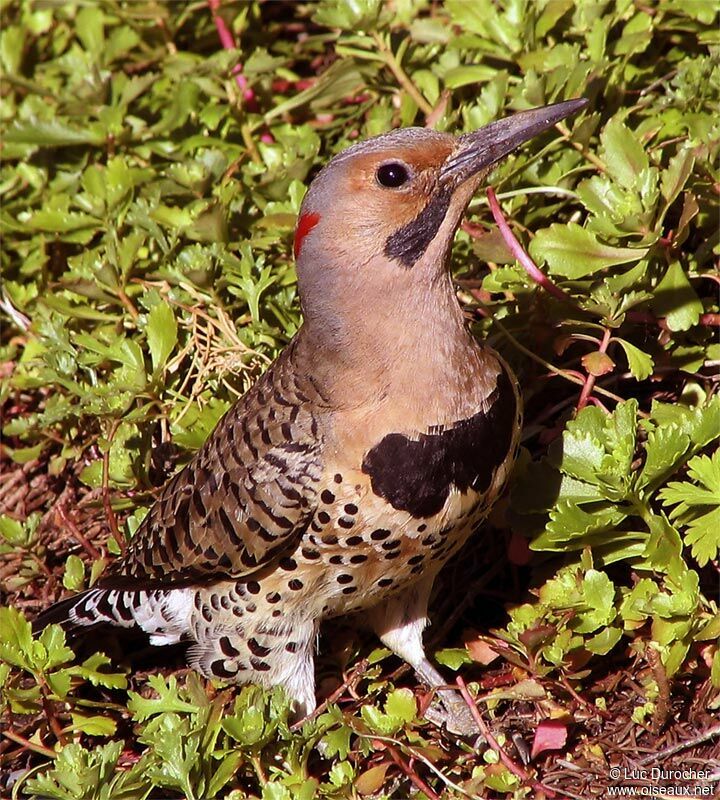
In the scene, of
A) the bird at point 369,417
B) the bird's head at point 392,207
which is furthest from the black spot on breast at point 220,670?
the bird's head at point 392,207

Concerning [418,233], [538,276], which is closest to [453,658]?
[538,276]

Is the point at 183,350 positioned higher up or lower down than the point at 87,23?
lower down

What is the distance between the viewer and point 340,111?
17.6 feet

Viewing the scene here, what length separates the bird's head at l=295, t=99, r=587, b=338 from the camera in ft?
11.2

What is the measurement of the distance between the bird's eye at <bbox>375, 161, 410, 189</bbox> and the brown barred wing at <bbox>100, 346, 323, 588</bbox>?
0.68 m

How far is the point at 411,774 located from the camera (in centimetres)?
374

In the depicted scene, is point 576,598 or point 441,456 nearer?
point 441,456

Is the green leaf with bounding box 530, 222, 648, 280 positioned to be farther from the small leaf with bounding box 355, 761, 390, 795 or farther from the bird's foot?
the small leaf with bounding box 355, 761, 390, 795

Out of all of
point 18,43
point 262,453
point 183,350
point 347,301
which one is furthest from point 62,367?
point 18,43

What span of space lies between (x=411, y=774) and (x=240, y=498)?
99 cm

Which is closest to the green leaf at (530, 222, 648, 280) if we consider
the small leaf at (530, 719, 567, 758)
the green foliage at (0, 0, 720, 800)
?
the green foliage at (0, 0, 720, 800)

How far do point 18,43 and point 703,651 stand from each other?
4194 mm

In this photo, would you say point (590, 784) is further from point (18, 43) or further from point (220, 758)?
point (18, 43)

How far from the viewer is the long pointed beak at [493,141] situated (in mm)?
3479
